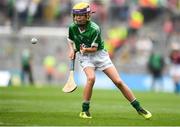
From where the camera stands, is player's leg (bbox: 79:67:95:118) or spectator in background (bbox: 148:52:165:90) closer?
player's leg (bbox: 79:67:95:118)

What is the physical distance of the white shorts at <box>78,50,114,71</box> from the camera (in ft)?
48.0

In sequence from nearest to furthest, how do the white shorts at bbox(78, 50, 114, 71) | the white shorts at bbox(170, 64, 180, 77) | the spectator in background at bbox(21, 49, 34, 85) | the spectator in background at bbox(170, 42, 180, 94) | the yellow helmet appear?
the yellow helmet → the white shorts at bbox(78, 50, 114, 71) → the spectator in background at bbox(170, 42, 180, 94) → the white shorts at bbox(170, 64, 180, 77) → the spectator in background at bbox(21, 49, 34, 85)

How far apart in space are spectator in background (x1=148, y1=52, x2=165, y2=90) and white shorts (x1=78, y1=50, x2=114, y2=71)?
849 inches

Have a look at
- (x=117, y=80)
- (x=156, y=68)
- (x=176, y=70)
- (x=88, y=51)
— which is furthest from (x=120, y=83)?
(x=156, y=68)

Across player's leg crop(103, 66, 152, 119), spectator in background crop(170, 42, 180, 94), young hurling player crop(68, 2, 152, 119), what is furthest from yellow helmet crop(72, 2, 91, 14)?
spectator in background crop(170, 42, 180, 94)

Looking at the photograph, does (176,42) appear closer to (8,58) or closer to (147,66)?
(147,66)

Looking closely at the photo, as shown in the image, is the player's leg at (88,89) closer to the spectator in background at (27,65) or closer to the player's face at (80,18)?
the player's face at (80,18)

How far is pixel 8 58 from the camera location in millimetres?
37344

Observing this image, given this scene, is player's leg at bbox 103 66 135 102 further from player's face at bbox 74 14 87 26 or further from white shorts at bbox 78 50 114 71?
player's face at bbox 74 14 87 26

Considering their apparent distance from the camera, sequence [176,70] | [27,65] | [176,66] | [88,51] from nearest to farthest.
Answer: [88,51], [176,70], [176,66], [27,65]

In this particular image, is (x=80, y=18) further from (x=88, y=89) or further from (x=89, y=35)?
(x=88, y=89)

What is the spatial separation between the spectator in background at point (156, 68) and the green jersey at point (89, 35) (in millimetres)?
21667

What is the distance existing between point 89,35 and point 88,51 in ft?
1.03

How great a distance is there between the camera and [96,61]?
48.1 ft
